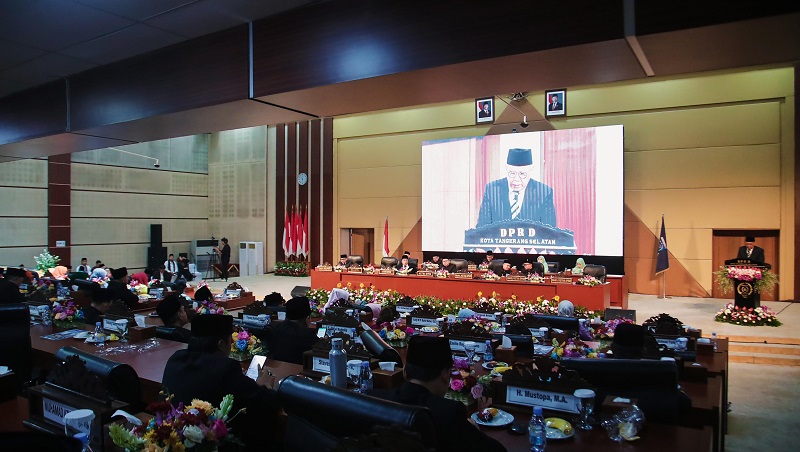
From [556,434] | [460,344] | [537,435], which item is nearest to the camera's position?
[537,435]

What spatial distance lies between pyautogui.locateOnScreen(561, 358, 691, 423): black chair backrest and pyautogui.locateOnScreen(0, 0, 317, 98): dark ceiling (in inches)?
76.1

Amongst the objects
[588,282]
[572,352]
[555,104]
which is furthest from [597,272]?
[572,352]

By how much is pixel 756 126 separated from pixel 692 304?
148 inches

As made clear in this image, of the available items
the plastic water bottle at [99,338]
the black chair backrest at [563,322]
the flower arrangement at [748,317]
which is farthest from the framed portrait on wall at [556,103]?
the plastic water bottle at [99,338]

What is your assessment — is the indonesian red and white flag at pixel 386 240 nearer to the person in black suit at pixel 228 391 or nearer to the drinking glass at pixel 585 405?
the person in black suit at pixel 228 391

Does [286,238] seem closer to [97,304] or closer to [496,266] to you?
[496,266]

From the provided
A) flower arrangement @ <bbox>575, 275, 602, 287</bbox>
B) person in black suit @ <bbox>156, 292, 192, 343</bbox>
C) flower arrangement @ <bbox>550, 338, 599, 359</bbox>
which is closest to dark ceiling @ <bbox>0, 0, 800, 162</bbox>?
person in black suit @ <bbox>156, 292, 192, 343</bbox>

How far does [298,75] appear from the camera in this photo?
1.93 metres

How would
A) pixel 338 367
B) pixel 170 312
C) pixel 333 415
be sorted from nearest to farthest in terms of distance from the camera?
pixel 333 415, pixel 338 367, pixel 170 312

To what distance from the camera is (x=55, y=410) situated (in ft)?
5.94

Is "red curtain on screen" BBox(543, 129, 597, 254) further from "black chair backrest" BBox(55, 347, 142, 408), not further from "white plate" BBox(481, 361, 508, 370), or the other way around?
"black chair backrest" BBox(55, 347, 142, 408)

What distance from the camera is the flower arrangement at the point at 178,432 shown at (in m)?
1.39

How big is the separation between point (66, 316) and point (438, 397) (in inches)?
159

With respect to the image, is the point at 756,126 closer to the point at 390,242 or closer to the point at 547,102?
the point at 547,102
